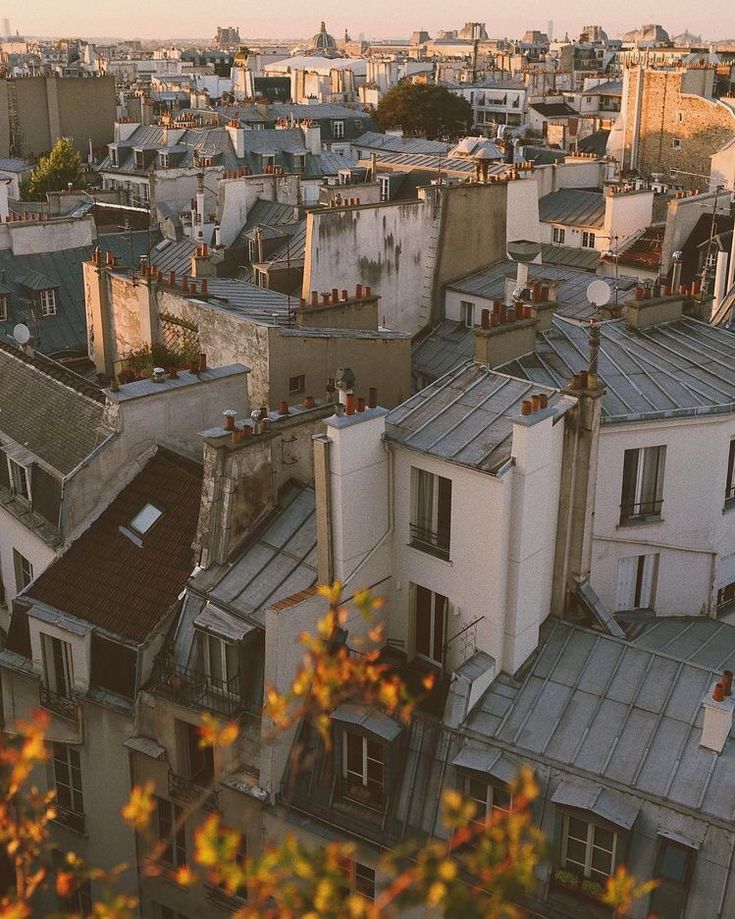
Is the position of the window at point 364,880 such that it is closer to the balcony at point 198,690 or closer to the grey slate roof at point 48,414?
the balcony at point 198,690

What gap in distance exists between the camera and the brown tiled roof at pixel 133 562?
19.2m

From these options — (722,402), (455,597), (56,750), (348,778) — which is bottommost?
(56,750)

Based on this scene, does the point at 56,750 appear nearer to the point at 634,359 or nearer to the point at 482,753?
the point at 482,753

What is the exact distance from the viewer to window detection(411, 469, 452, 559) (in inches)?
684

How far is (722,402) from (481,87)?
12390cm

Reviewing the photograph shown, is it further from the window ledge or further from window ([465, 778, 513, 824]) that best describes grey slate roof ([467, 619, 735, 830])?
the window ledge

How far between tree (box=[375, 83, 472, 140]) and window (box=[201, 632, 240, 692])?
9313 centimetres

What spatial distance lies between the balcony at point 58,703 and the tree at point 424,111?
92.2 m

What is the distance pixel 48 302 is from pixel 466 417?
73.9 feet

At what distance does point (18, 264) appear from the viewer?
37188mm

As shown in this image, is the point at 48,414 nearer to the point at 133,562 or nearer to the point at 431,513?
the point at 133,562

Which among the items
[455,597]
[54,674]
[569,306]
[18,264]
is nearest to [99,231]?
[18,264]

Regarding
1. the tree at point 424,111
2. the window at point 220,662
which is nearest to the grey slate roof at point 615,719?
the window at point 220,662

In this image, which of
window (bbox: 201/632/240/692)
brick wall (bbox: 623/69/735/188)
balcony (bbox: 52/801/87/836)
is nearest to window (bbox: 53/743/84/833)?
balcony (bbox: 52/801/87/836)
